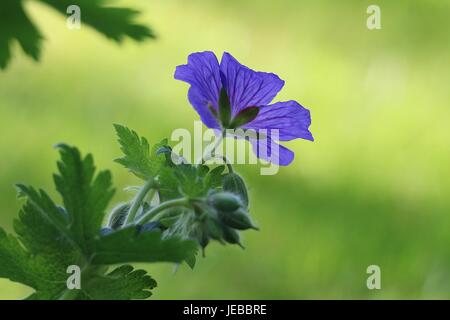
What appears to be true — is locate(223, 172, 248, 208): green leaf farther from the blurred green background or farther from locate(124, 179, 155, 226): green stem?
the blurred green background

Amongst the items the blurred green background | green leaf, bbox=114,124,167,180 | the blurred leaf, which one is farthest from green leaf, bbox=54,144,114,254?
the blurred green background

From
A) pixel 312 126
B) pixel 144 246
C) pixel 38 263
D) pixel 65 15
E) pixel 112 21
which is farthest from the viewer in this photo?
pixel 312 126

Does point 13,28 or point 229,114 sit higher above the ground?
point 13,28

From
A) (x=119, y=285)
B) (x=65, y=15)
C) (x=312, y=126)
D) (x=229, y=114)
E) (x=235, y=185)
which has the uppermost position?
(x=312, y=126)

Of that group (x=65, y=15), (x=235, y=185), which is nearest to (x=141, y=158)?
(x=235, y=185)

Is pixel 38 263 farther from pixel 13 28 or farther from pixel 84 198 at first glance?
pixel 13 28
